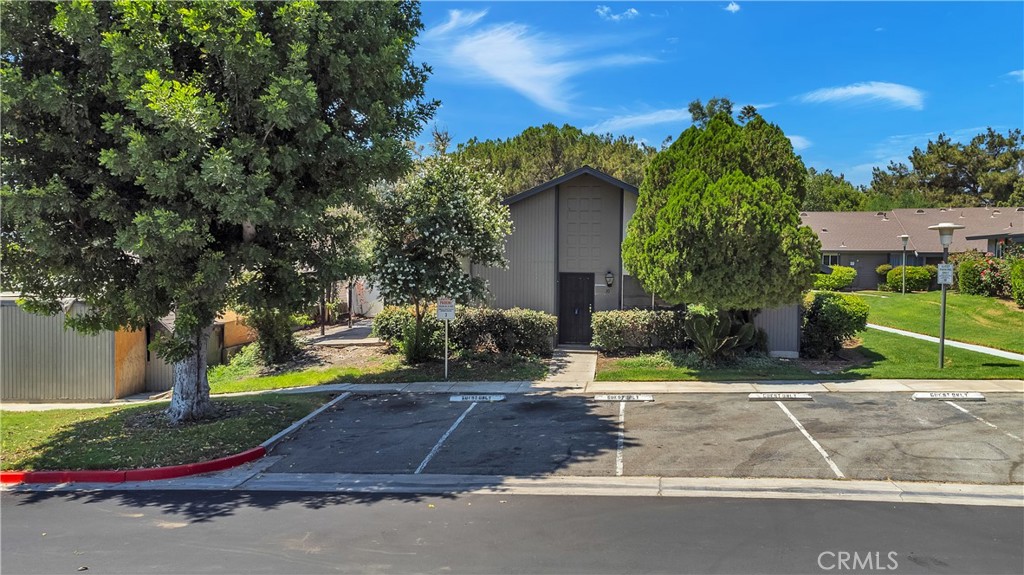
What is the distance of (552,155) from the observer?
39.3 metres

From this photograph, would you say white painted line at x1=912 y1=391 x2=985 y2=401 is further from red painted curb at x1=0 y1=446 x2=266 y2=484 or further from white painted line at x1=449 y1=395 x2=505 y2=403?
red painted curb at x1=0 y1=446 x2=266 y2=484

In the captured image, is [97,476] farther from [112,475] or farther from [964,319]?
[964,319]

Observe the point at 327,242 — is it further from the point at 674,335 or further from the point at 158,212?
the point at 674,335

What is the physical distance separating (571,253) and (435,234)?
515 cm

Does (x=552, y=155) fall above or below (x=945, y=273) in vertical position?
above

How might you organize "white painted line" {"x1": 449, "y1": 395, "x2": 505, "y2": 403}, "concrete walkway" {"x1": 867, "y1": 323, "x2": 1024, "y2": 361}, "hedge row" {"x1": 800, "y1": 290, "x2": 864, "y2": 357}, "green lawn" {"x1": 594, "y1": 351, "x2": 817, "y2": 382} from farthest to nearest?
"hedge row" {"x1": 800, "y1": 290, "x2": 864, "y2": 357} → "concrete walkway" {"x1": 867, "y1": 323, "x2": 1024, "y2": 361} → "green lawn" {"x1": 594, "y1": 351, "x2": 817, "y2": 382} → "white painted line" {"x1": 449, "y1": 395, "x2": 505, "y2": 403}

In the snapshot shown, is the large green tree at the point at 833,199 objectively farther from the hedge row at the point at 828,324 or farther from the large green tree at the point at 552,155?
the hedge row at the point at 828,324

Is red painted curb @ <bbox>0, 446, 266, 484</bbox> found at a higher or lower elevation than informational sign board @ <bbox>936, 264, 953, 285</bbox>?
lower

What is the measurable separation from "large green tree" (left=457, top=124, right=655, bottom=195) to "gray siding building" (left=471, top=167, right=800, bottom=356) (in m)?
17.7

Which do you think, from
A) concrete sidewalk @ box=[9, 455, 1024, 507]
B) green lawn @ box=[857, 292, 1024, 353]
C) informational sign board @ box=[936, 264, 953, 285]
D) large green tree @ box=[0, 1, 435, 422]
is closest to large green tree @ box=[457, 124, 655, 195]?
green lawn @ box=[857, 292, 1024, 353]

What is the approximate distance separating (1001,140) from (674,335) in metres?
58.2

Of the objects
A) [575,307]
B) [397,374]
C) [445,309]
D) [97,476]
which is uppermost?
[445,309]

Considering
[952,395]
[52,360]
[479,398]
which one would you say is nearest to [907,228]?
[952,395]

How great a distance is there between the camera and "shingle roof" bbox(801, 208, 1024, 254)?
37.6 metres
